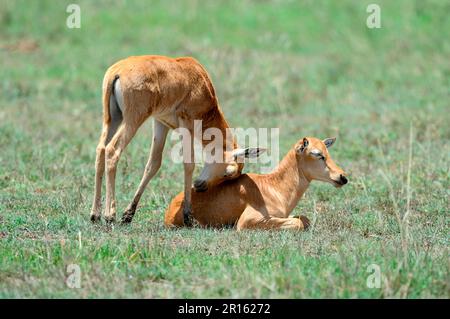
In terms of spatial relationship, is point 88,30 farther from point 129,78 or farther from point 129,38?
point 129,78

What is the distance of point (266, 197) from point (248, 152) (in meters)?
0.47

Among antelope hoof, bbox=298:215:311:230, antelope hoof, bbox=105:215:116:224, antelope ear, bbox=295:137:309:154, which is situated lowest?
antelope hoof, bbox=298:215:311:230

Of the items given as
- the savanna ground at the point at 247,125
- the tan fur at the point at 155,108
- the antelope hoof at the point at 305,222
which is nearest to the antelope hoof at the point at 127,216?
the tan fur at the point at 155,108

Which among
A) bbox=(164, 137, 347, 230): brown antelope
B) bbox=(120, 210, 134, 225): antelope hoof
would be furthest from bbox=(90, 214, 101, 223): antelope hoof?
bbox=(164, 137, 347, 230): brown antelope

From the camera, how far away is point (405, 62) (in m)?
18.7

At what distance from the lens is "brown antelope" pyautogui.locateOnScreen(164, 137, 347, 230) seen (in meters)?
9.29

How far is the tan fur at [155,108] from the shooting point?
356 inches

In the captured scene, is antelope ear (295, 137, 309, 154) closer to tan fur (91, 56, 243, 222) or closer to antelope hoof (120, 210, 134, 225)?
tan fur (91, 56, 243, 222)

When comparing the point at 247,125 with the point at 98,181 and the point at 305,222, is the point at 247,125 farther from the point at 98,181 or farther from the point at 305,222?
the point at 98,181

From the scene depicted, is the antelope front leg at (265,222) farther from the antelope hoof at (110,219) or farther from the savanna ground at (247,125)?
the antelope hoof at (110,219)

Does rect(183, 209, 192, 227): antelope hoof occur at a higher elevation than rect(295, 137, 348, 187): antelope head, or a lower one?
lower

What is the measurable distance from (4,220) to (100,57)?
959cm

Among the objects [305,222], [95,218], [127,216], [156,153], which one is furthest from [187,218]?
[305,222]
